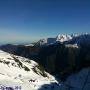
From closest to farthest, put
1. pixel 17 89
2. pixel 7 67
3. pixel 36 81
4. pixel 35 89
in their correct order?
pixel 17 89 → pixel 35 89 → pixel 36 81 → pixel 7 67

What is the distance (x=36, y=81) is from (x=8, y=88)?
2463 cm

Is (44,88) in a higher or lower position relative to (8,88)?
lower

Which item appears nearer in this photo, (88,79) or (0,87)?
(0,87)

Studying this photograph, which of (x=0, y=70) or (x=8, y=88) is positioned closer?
(x=8, y=88)

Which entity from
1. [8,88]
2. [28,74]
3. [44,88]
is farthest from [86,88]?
[8,88]

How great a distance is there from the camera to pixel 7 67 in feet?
265

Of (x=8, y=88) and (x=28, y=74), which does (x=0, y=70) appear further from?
(x=8, y=88)

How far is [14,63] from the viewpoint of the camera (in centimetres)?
8969

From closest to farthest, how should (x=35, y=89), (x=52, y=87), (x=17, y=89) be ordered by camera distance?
(x=17, y=89)
(x=35, y=89)
(x=52, y=87)

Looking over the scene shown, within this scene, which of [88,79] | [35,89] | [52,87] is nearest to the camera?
[35,89]

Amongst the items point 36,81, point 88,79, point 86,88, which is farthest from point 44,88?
point 88,79

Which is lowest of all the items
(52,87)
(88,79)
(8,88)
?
(88,79)

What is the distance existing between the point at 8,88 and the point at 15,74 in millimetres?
26522

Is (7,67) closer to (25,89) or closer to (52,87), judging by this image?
(52,87)
